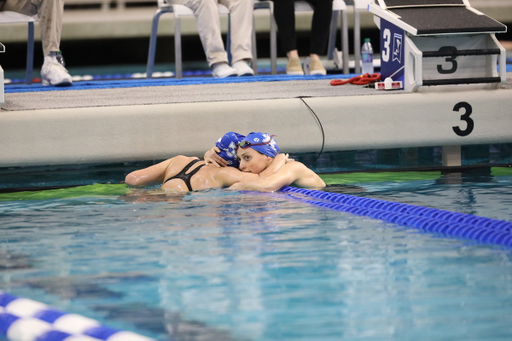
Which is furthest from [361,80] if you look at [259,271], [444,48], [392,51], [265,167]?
[259,271]

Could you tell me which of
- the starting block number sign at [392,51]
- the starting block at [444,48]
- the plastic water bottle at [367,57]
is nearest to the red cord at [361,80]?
the starting block number sign at [392,51]

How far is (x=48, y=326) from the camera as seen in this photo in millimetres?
1452

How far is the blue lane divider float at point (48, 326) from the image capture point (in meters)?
1.37

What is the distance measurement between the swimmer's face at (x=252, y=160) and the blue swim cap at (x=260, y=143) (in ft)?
0.07

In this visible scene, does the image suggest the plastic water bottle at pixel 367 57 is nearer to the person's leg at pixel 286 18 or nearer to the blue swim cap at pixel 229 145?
the person's leg at pixel 286 18

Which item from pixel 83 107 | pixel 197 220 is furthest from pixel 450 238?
pixel 83 107

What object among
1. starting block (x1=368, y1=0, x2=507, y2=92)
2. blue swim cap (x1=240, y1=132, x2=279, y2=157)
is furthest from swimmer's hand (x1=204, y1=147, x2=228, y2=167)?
starting block (x1=368, y1=0, x2=507, y2=92)

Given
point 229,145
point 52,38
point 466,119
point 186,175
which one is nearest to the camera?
point 229,145

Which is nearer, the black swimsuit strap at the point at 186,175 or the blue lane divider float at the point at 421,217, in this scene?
the blue lane divider float at the point at 421,217

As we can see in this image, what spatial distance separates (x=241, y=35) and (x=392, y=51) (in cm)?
145

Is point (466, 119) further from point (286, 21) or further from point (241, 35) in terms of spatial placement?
point (241, 35)

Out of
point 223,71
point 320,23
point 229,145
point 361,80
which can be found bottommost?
point 229,145

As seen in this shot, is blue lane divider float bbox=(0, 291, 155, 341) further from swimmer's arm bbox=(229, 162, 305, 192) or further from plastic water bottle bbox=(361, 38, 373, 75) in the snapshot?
plastic water bottle bbox=(361, 38, 373, 75)

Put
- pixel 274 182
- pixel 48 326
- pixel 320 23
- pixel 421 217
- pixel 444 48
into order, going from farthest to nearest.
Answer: pixel 320 23
pixel 444 48
pixel 274 182
pixel 421 217
pixel 48 326
